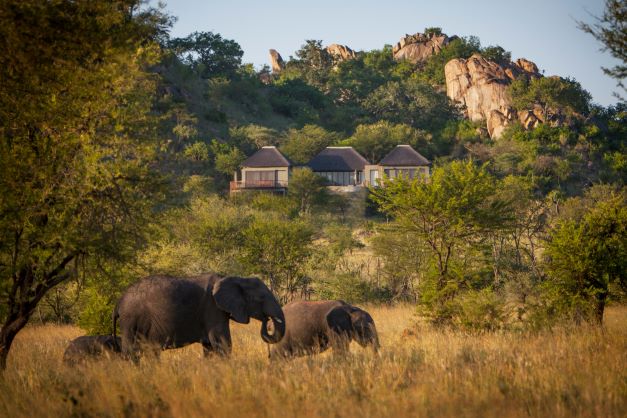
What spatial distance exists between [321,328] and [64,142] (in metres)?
6.99

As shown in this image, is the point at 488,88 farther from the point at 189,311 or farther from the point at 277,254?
the point at 189,311

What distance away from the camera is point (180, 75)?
383 feet

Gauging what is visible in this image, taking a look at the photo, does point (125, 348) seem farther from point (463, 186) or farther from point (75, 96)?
point (463, 186)

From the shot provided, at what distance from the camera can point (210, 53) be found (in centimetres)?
13975

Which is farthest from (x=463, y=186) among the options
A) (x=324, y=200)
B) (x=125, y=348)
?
(x=324, y=200)

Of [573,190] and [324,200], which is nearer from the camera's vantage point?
[324,200]

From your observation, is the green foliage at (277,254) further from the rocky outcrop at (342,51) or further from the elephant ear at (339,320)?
the rocky outcrop at (342,51)

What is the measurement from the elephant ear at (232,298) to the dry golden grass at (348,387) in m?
1.96

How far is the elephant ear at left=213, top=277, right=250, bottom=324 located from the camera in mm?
14156

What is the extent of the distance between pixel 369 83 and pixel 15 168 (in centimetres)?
14011

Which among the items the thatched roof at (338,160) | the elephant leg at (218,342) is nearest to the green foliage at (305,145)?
Result: the thatched roof at (338,160)

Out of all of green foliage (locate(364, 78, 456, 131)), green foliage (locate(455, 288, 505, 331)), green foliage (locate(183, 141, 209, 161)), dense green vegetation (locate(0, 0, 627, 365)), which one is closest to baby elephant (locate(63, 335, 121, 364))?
dense green vegetation (locate(0, 0, 627, 365))

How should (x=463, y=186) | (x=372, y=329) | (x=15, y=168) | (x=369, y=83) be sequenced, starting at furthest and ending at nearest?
(x=369, y=83), (x=463, y=186), (x=372, y=329), (x=15, y=168)

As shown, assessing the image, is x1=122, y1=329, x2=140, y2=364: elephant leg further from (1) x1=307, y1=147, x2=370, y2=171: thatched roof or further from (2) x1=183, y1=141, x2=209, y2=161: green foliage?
(2) x1=183, y1=141, x2=209, y2=161: green foliage
